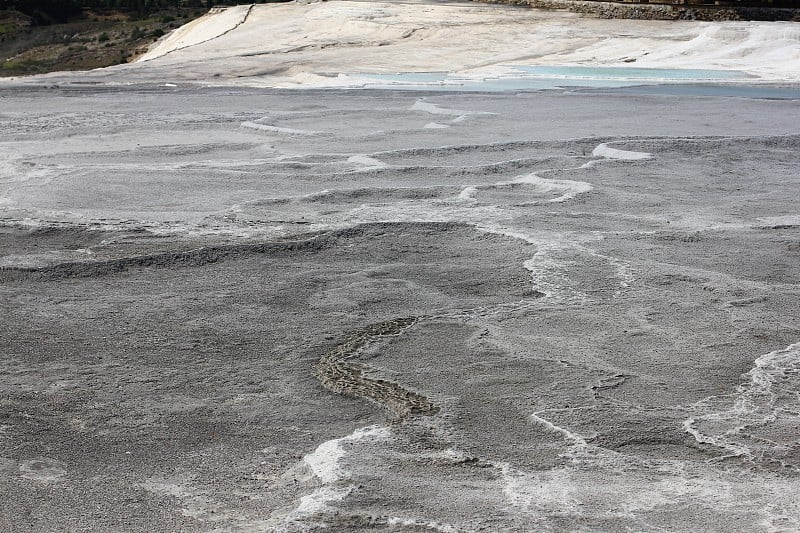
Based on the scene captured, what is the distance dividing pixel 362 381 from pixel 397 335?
1.68 ft

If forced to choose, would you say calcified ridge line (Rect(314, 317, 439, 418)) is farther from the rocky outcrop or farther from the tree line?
the tree line

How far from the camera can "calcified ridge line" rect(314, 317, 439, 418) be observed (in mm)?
3707

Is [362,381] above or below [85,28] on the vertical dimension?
below

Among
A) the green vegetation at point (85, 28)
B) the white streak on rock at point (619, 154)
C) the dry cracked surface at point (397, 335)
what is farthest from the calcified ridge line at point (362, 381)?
the green vegetation at point (85, 28)

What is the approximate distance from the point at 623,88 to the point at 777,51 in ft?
14.2

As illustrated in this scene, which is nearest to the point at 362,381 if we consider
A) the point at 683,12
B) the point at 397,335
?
the point at 397,335

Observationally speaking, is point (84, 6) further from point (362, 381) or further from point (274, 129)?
point (362, 381)

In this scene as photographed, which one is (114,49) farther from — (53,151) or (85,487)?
(85,487)

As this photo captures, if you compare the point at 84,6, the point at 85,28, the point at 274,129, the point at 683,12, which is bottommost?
the point at 274,129

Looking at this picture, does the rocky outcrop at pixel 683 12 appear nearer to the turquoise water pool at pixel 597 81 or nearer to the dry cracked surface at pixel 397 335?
the turquoise water pool at pixel 597 81

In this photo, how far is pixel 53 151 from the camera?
7895mm

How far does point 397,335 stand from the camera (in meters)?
4.40

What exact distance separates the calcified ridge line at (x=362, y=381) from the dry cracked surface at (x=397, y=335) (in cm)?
2

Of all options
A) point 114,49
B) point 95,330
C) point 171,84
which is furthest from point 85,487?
point 114,49
